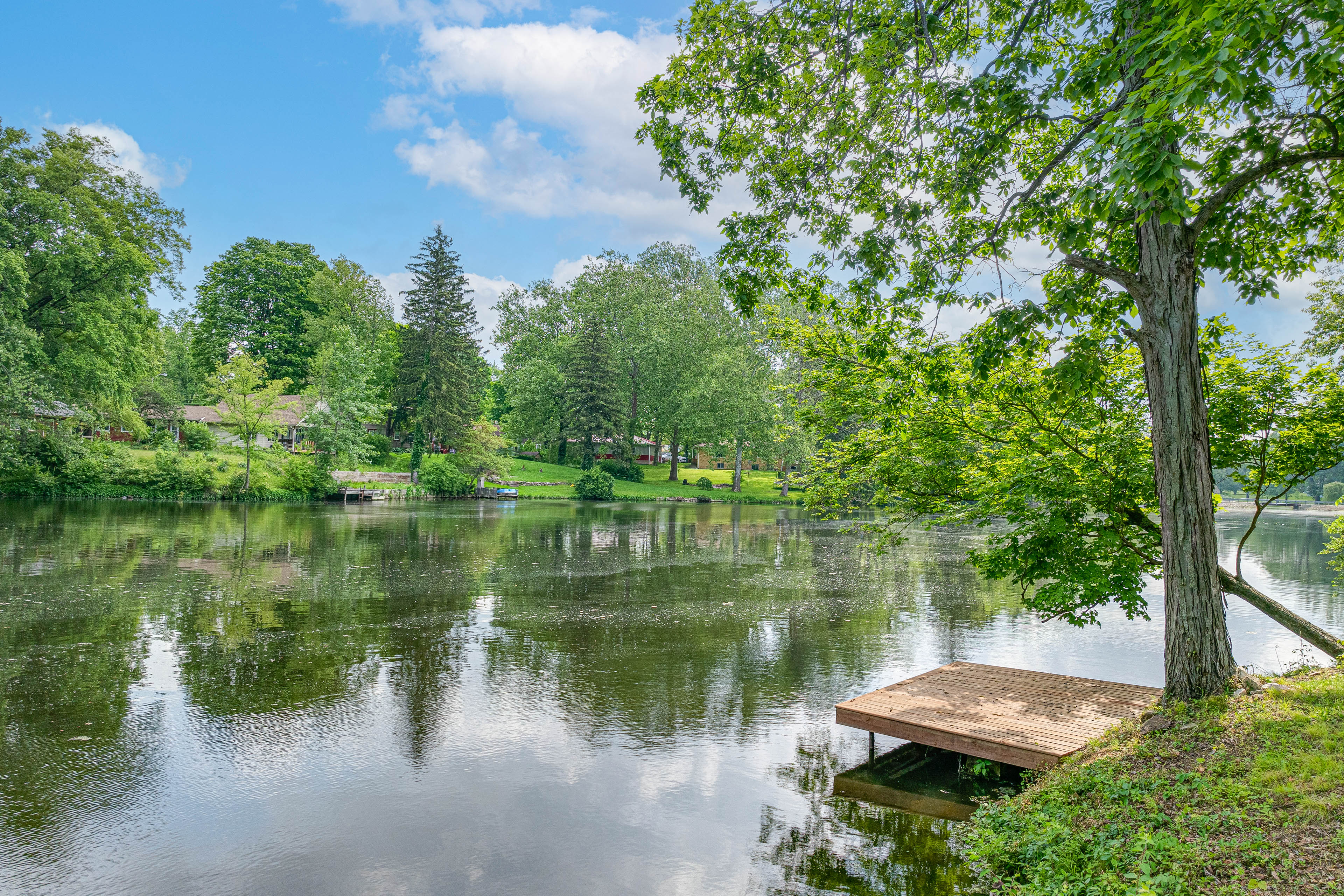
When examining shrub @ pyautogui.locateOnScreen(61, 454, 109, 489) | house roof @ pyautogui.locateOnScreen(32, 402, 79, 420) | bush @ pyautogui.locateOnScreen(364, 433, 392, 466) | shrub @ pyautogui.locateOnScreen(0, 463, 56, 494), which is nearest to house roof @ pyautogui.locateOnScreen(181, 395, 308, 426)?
bush @ pyautogui.locateOnScreen(364, 433, 392, 466)

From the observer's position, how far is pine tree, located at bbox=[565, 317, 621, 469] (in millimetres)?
51000

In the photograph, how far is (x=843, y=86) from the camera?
25.4ft

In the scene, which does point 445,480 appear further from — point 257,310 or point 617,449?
point 257,310

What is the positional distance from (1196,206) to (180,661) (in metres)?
11.3

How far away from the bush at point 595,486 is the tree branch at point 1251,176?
4181 centimetres

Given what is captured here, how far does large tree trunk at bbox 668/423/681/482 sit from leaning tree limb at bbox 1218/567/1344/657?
49224 millimetres

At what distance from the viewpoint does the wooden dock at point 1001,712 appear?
5.96 metres

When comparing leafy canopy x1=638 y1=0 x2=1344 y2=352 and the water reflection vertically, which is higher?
leafy canopy x1=638 y1=0 x2=1344 y2=352

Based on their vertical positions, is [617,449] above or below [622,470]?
above

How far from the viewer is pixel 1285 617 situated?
6793 mm

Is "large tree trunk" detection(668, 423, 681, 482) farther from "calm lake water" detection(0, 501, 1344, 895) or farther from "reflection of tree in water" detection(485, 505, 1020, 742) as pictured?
"calm lake water" detection(0, 501, 1344, 895)

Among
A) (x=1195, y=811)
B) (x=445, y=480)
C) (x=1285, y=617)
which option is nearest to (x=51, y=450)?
(x=445, y=480)

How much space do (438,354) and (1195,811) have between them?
47447mm

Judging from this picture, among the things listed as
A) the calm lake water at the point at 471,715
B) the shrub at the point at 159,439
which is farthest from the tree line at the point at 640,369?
the calm lake water at the point at 471,715
